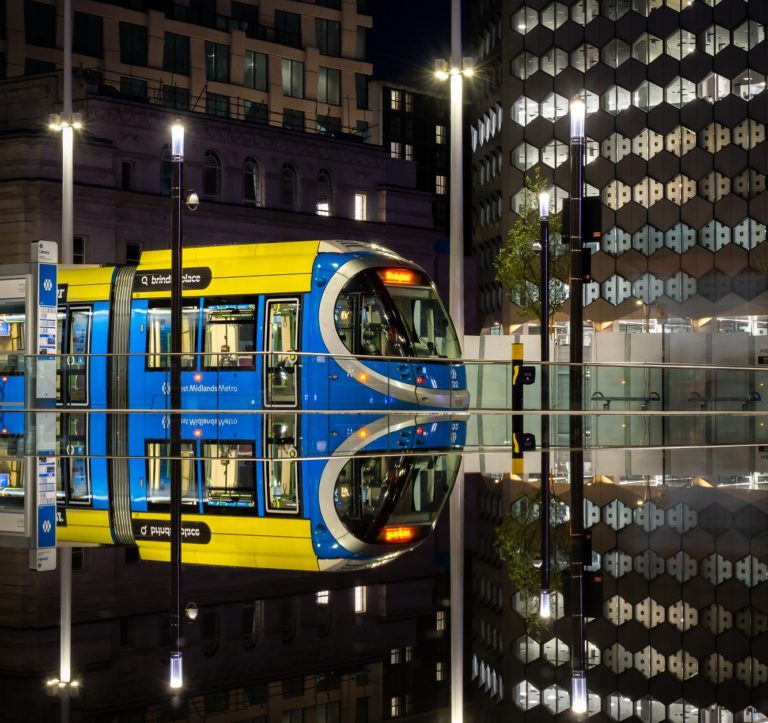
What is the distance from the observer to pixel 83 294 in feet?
97.8

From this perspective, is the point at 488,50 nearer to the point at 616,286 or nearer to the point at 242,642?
the point at 616,286

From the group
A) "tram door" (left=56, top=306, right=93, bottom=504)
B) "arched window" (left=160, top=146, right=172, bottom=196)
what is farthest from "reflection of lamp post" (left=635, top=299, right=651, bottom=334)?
"tram door" (left=56, top=306, right=93, bottom=504)

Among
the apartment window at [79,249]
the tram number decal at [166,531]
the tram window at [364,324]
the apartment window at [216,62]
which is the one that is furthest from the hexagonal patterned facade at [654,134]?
the tram number decal at [166,531]

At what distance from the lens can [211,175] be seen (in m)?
56.0

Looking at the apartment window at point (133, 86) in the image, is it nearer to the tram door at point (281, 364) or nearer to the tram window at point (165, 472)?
the tram door at point (281, 364)

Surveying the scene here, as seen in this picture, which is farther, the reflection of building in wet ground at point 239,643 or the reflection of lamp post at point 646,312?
the reflection of lamp post at point 646,312

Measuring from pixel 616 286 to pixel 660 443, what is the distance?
187 ft

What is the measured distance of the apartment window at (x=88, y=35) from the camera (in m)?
60.8

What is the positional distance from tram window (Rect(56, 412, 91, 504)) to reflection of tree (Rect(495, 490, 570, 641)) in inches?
153

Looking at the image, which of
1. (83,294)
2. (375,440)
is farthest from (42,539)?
(83,294)

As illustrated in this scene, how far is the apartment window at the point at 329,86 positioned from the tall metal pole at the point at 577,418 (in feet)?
145

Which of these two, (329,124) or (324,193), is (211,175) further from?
(329,124)

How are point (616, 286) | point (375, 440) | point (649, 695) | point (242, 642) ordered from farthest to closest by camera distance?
point (616, 286), point (375, 440), point (242, 642), point (649, 695)

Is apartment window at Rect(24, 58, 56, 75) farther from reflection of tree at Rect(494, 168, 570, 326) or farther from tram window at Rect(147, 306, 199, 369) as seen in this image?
tram window at Rect(147, 306, 199, 369)
